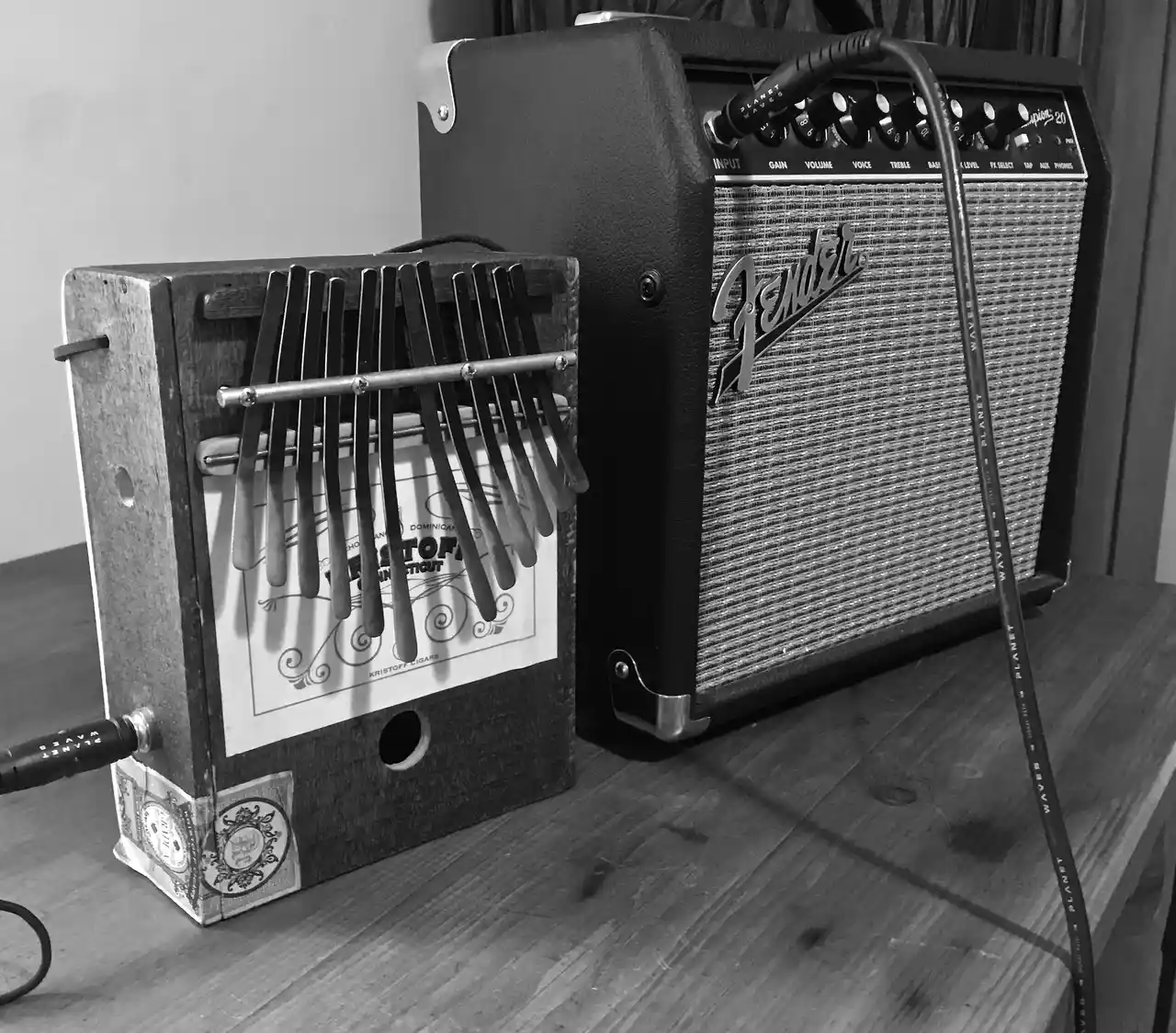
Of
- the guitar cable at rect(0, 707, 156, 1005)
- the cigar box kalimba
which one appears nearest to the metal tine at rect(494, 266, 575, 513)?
the cigar box kalimba

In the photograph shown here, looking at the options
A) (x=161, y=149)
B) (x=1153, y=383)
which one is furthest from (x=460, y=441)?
(x=1153, y=383)

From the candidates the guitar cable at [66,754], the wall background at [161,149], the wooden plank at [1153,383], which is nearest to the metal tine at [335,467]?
the guitar cable at [66,754]

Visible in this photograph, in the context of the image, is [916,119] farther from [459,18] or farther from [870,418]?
[459,18]

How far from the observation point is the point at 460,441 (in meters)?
0.53

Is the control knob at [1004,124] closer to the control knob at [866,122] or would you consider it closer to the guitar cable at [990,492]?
the control knob at [866,122]

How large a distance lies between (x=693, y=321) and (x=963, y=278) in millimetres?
141

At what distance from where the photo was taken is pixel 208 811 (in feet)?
1.65

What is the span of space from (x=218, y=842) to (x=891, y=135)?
522 mm

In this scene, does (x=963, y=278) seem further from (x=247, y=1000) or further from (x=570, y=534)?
(x=247, y=1000)

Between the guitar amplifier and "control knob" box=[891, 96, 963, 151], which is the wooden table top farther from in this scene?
"control knob" box=[891, 96, 963, 151]

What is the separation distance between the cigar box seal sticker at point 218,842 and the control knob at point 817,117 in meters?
0.43

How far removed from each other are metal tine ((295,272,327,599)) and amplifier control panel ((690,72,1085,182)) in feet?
0.73

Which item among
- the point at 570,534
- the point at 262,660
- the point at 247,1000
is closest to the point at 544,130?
the point at 570,534

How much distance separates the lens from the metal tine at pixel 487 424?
0.52 meters
